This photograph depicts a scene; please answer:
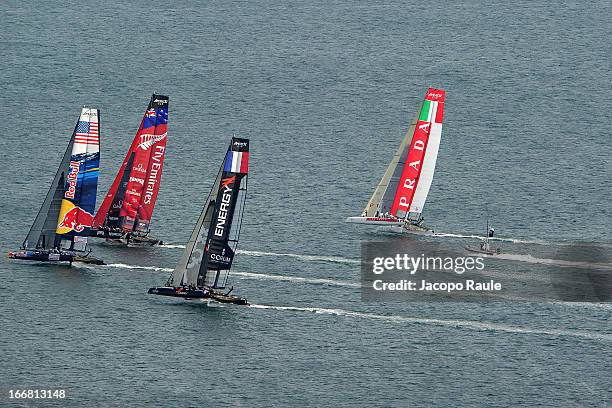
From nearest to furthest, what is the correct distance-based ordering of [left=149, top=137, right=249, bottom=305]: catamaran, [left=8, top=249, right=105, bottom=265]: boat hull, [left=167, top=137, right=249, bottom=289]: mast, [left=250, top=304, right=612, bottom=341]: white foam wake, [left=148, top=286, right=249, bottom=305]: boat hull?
[left=250, top=304, right=612, bottom=341]: white foam wake < [left=167, top=137, right=249, bottom=289]: mast < [left=149, top=137, right=249, bottom=305]: catamaran < [left=148, top=286, right=249, bottom=305]: boat hull < [left=8, top=249, right=105, bottom=265]: boat hull

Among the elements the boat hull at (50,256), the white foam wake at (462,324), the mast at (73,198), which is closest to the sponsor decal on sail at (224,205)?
the white foam wake at (462,324)

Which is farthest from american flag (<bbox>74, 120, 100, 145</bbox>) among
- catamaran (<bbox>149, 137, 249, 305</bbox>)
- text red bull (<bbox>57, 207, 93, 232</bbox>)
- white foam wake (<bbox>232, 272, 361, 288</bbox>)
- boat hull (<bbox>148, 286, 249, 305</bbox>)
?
white foam wake (<bbox>232, 272, 361, 288</bbox>)

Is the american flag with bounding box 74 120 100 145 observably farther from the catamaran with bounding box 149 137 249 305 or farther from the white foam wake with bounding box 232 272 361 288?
the white foam wake with bounding box 232 272 361 288

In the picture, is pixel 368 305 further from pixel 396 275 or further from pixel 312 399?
pixel 312 399

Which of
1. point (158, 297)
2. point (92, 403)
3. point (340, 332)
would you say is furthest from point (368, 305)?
point (92, 403)

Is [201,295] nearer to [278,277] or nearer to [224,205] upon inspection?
[224,205]

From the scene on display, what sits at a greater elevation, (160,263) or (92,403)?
(160,263)

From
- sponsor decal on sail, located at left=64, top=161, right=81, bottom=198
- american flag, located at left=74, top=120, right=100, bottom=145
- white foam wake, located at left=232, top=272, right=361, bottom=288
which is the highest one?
american flag, located at left=74, top=120, right=100, bottom=145
